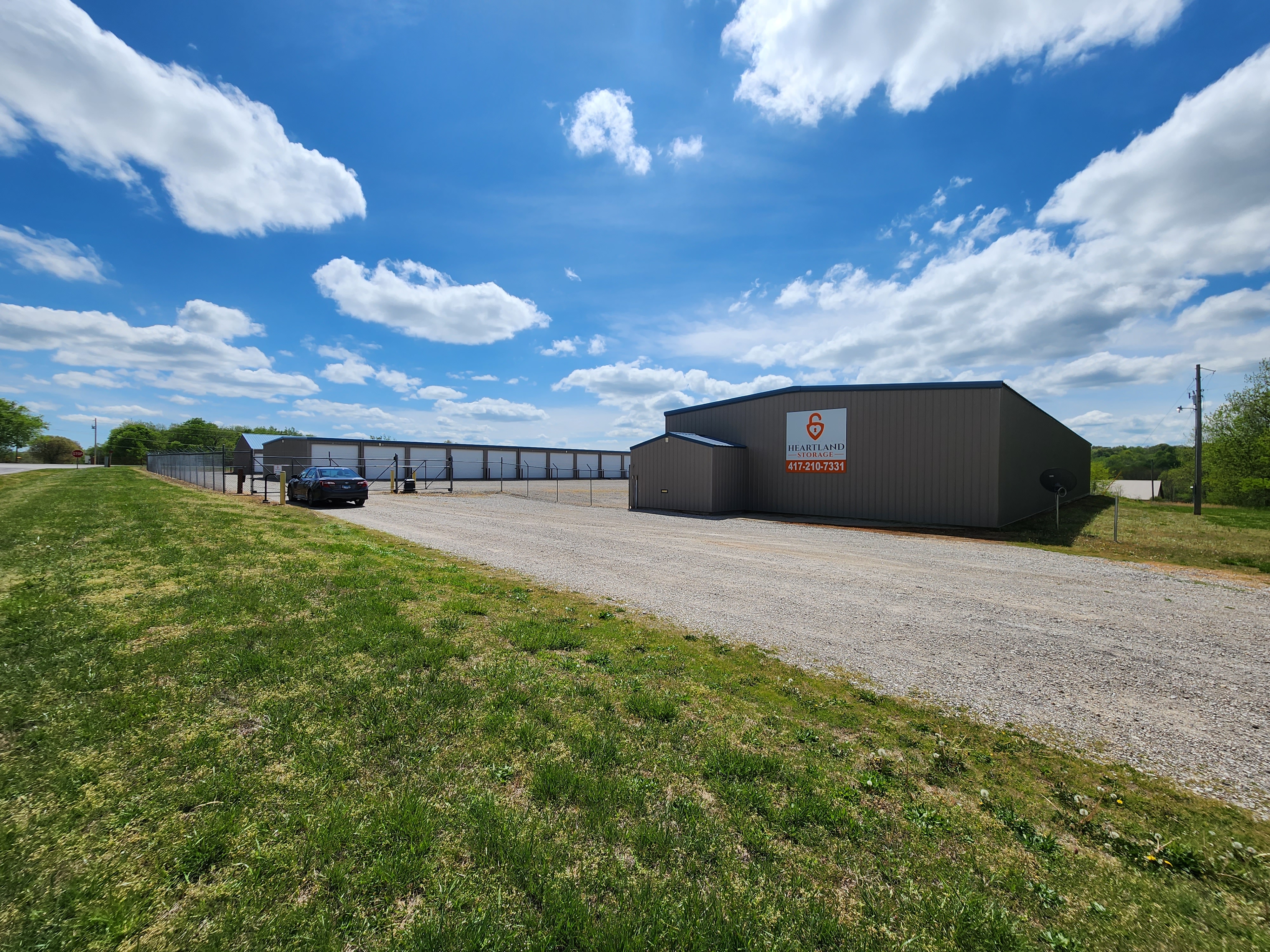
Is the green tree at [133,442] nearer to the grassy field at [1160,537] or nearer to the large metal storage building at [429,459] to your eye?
the large metal storage building at [429,459]

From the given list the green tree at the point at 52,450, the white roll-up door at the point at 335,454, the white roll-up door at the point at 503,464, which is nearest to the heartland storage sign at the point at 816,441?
the white roll-up door at the point at 335,454

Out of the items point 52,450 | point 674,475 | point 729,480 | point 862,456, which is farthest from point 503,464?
point 52,450

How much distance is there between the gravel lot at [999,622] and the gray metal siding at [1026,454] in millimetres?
5591

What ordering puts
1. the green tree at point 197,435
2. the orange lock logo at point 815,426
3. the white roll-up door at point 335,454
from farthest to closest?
the green tree at point 197,435, the white roll-up door at point 335,454, the orange lock logo at point 815,426

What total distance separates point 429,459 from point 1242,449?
61476mm

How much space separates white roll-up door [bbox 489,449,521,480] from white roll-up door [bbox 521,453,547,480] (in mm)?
913

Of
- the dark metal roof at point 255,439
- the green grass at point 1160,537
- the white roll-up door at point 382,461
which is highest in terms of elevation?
the dark metal roof at point 255,439

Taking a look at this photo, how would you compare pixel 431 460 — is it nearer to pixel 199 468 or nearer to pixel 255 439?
pixel 255 439

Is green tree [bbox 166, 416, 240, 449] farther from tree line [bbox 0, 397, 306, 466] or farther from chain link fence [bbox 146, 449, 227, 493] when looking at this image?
chain link fence [bbox 146, 449, 227, 493]

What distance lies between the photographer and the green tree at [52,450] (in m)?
79.5

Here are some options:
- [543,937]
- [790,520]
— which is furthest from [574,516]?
[543,937]

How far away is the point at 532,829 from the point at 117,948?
152 centimetres

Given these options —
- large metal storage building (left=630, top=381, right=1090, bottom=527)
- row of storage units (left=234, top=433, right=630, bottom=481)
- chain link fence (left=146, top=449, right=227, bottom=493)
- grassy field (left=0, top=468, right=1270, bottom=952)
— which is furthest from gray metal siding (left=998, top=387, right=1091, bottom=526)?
chain link fence (left=146, top=449, right=227, bottom=493)

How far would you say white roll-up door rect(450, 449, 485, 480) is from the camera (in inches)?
1967
